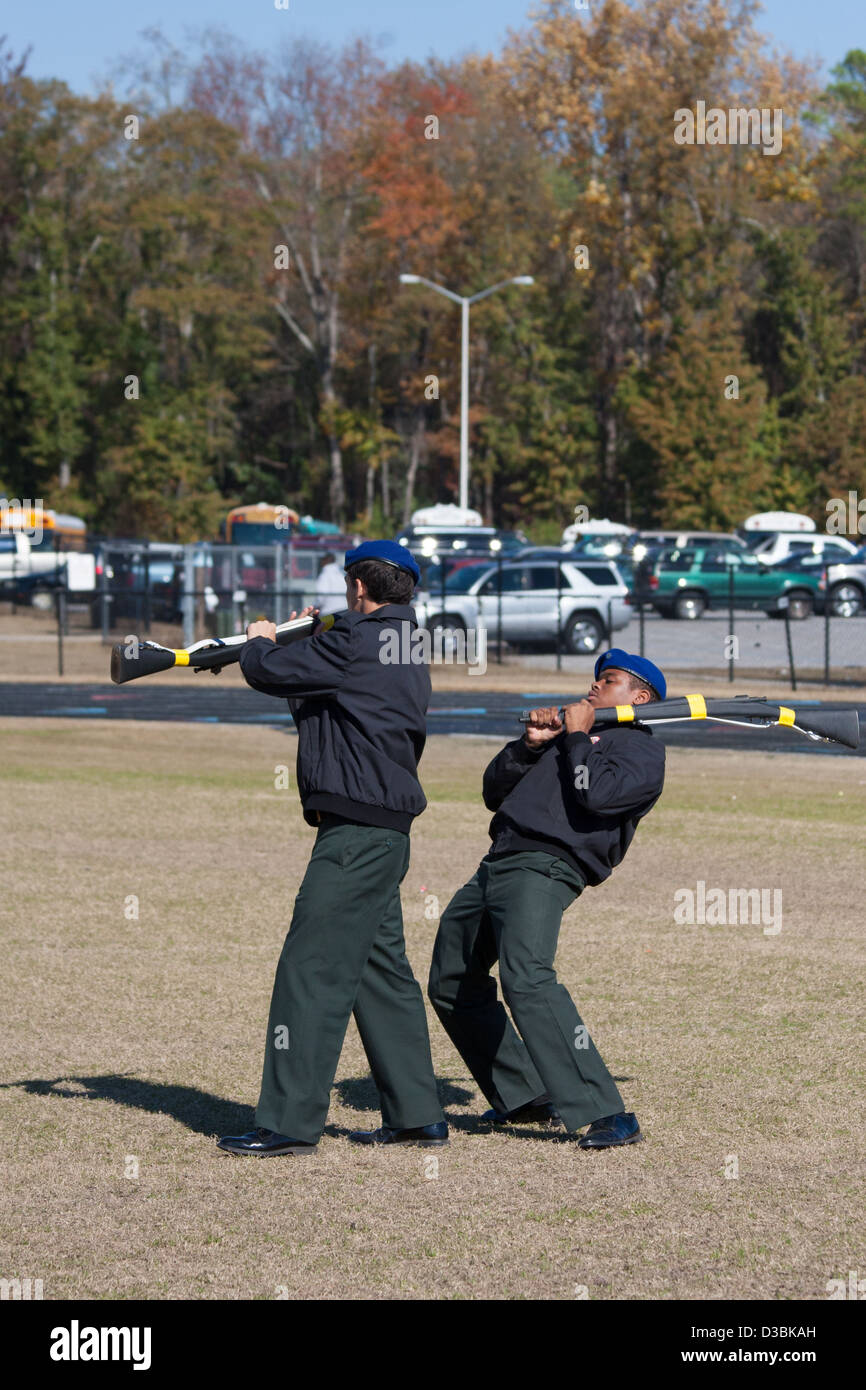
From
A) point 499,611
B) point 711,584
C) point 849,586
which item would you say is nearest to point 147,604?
point 499,611

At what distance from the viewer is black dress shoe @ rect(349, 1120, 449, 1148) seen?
6.36m

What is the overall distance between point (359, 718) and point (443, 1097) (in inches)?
76.1

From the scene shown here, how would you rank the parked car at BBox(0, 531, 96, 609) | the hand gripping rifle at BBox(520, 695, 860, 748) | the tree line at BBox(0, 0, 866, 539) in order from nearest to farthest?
the hand gripping rifle at BBox(520, 695, 860, 748) < the parked car at BBox(0, 531, 96, 609) < the tree line at BBox(0, 0, 866, 539)

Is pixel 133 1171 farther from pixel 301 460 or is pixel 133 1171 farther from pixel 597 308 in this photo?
pixel 301 460

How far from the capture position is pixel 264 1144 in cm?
616

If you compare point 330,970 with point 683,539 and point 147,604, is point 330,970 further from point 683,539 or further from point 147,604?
point 683,539

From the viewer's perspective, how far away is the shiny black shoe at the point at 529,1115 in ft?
21.7

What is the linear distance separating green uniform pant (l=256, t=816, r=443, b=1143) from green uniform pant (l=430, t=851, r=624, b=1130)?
28 cm

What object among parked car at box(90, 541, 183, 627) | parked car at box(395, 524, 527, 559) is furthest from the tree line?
parked car at box(90, 541, 183, 627)

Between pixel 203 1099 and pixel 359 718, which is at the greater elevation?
pixel 359 718

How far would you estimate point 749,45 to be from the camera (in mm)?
57562

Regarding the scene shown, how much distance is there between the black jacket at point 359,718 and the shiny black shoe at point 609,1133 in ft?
4.04

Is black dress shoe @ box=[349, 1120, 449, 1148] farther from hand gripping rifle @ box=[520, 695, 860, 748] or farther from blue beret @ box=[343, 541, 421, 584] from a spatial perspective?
blue beret @ box=[343, 541, 421, 584]
